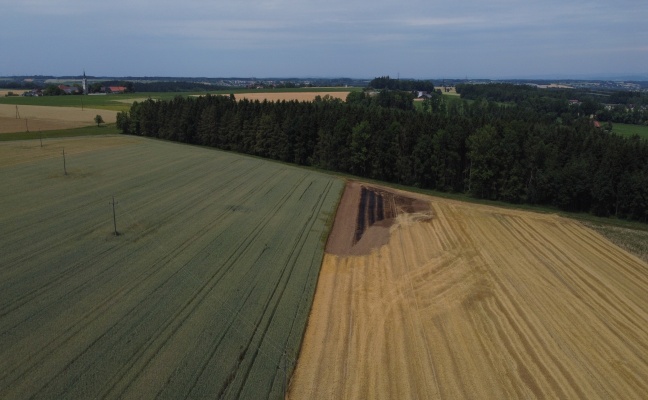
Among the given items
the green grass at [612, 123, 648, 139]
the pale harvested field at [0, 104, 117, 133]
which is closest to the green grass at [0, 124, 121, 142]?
the pale harvested field at [0, 104, 117, 133]

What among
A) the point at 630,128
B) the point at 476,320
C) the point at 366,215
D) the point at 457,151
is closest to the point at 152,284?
the point at 476,320

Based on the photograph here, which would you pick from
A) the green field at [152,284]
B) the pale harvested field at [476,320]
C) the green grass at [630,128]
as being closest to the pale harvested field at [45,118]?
the green field at [152,284]

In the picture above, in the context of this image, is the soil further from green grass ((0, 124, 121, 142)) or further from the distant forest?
green grass ((0, 124, 121, 142))

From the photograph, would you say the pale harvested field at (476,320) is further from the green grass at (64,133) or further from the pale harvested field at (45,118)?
the pale harvested field at (45,118)

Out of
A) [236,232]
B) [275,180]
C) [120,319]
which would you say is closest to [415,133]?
[275,180]

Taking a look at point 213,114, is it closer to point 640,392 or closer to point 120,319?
point 120,319
